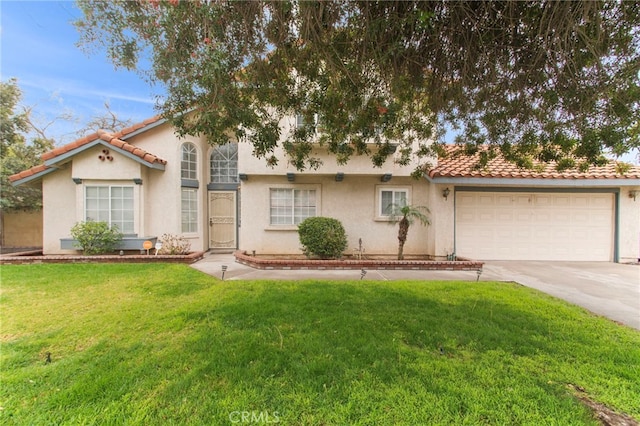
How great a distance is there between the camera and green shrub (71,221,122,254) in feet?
31.6

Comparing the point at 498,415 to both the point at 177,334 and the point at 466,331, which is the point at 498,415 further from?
the point at 177,334

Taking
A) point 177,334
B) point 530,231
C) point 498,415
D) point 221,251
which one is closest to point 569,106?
point 498,415

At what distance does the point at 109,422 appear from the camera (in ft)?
8.01

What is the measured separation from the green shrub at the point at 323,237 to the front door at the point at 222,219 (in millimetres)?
4312

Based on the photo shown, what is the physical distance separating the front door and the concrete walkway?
6.84 feet

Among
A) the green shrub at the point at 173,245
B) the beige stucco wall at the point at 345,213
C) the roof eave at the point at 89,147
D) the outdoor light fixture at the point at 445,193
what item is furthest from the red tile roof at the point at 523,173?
the roof eave at the point at 89,147

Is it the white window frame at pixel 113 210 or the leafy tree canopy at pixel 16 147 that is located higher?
the leafy tree canopy at pixel 16 147

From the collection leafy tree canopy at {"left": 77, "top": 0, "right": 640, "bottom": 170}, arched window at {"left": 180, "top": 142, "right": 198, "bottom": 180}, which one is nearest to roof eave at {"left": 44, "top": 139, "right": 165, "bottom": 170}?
arched window at {"left": 180, "top": 142, "right": 198, "bottom": 180}

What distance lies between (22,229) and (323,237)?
16085 mm

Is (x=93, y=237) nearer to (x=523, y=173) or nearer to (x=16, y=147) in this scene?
(x=16, y=147)

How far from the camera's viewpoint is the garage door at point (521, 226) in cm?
1061

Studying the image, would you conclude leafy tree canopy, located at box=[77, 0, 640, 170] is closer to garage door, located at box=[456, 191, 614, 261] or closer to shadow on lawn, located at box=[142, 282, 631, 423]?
shadow on lawn, located at box=[142, 282, 631, 423]

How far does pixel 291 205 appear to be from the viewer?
10883mm

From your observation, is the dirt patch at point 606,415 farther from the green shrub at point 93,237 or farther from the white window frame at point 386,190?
the green shrub at point 93,237
